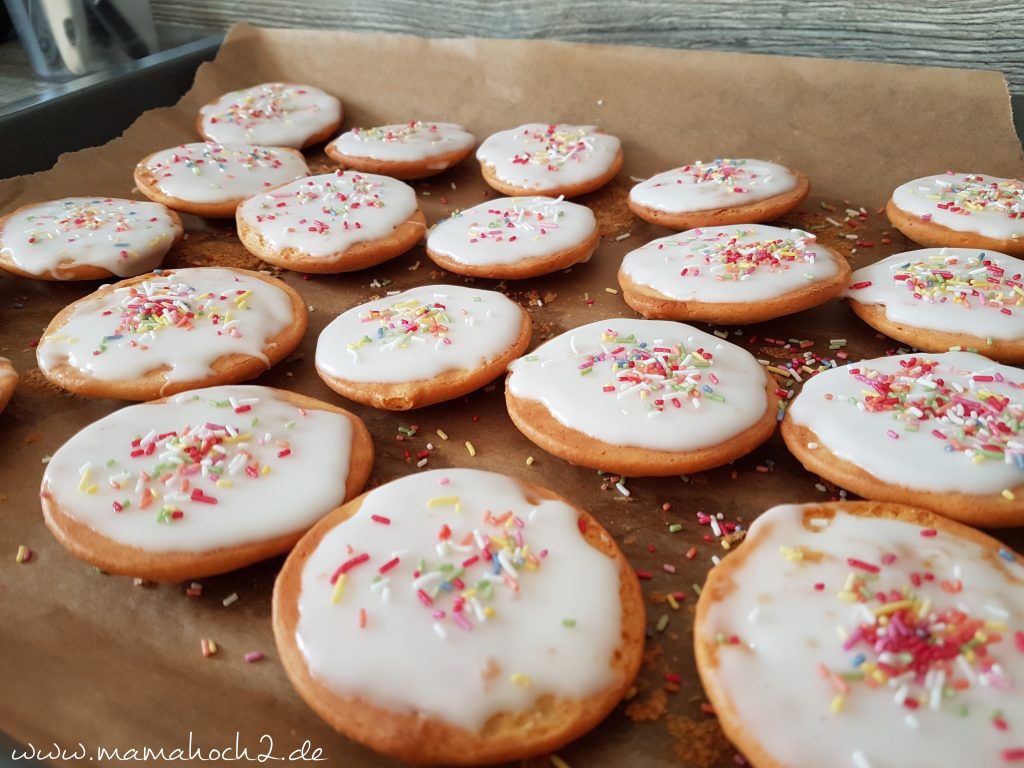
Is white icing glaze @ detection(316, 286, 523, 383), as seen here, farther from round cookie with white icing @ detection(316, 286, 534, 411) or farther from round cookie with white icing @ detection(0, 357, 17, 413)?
round cookie with white icing @ detection(0, 357, 17, 413)

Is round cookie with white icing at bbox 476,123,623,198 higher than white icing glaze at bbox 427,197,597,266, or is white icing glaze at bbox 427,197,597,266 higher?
round cookie with white icing at bbox 476,123,623,198

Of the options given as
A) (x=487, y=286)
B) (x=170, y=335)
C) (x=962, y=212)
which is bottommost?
(x=487, y=286)

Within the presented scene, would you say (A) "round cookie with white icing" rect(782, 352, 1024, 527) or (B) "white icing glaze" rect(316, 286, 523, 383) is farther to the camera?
(B) "white icing glaze" rect(316, 286, 523, 383)

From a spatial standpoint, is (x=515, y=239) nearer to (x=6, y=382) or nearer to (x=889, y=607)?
(x=6, y=382)

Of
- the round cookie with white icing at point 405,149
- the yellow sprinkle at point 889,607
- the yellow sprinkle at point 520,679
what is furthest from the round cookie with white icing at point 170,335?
the yellow sprinkle at point 889,607

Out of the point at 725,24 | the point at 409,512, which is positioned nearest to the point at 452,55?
the point at 725,24

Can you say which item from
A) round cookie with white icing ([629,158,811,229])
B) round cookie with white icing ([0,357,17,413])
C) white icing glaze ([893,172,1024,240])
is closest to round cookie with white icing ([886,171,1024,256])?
white icing glaze ([893,172,1024,240])

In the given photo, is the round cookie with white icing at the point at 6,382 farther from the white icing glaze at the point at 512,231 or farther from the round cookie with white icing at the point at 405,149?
the round cookie with white icing at the point at 405,149

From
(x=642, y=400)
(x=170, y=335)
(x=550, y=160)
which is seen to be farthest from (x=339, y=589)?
(x=550, y=160)
